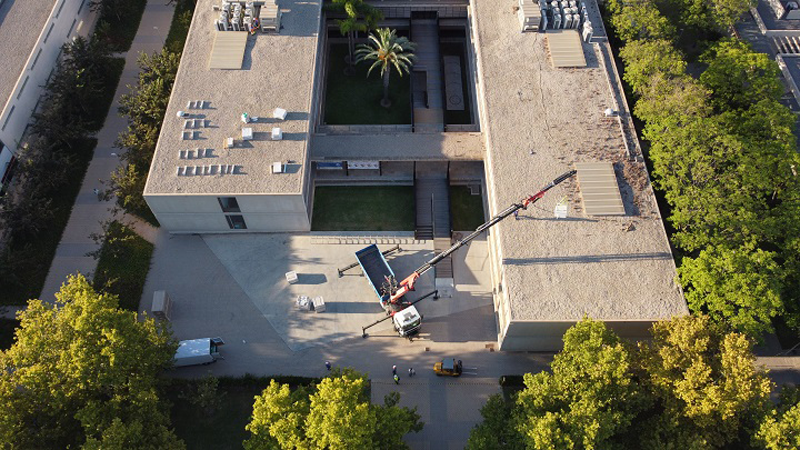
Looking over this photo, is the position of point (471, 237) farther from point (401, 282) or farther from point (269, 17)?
point (269, 17)

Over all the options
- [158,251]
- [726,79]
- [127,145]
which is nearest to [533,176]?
[726,79]

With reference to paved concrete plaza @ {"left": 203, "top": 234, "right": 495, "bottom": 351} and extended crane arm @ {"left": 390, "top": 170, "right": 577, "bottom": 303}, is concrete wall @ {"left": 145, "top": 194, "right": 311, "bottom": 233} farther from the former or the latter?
extended crane arm @ {"left": 390, "top": 170, "right": 577, "bottom": 303}

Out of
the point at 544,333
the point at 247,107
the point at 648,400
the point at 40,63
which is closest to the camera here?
the point at 648,400

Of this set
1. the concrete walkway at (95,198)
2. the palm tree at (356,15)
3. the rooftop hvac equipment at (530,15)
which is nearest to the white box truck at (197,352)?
the concrete walkway at (95,198)

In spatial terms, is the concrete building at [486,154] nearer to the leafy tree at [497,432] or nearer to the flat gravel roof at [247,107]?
the flat gravel roof at [247,107]

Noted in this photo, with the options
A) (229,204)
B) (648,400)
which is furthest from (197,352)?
(648,400)

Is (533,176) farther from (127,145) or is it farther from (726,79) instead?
(127,145)
